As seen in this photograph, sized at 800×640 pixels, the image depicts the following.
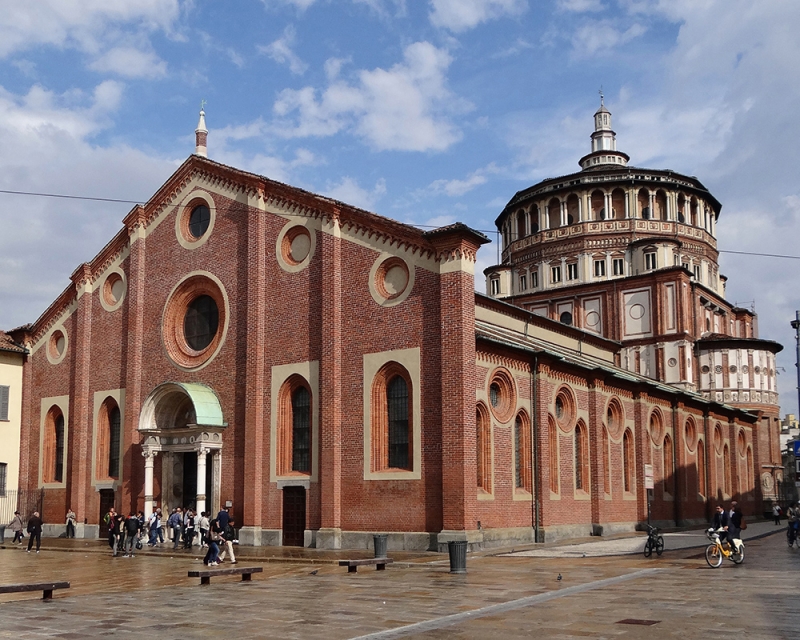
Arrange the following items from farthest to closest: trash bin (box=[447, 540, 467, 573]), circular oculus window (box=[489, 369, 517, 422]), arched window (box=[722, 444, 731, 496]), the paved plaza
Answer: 1. arched window (box=[722, 444, 731, 496])
2. circular oculus window (box=[489, 369, 517, 422])
3. trash bin (box=[447, 540, 467, 573])
4. the paved plaza

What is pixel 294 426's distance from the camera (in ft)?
105

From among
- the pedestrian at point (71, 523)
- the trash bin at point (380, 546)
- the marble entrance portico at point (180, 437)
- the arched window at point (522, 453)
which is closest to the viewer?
the trash bin at point (380, 546)

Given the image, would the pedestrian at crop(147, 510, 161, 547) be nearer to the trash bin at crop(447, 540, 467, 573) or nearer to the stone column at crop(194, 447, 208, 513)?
the stone column at crop(194, 447, 208, 513)

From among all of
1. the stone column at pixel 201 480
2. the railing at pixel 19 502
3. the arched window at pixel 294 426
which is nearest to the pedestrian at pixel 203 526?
the stone column at pixel 201 480

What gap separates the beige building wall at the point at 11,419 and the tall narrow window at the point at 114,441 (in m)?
6.07

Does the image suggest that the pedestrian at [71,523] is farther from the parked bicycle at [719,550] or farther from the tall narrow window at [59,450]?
the parked bicycle at [719,550]

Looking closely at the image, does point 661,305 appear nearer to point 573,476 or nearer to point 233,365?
point 573,476

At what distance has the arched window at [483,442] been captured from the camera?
29.0 m

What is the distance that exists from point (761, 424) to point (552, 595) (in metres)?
47.2

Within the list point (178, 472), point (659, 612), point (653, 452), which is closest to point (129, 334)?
point (178, 472)

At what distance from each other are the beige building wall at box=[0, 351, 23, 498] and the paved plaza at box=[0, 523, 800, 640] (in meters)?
16.4

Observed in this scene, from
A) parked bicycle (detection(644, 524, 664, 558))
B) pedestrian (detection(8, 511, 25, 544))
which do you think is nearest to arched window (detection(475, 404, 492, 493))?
parked bicycle (detection(644, 524, 664, 558))

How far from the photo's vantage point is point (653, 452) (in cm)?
4256

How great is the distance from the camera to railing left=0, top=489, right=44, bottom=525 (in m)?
40.5
